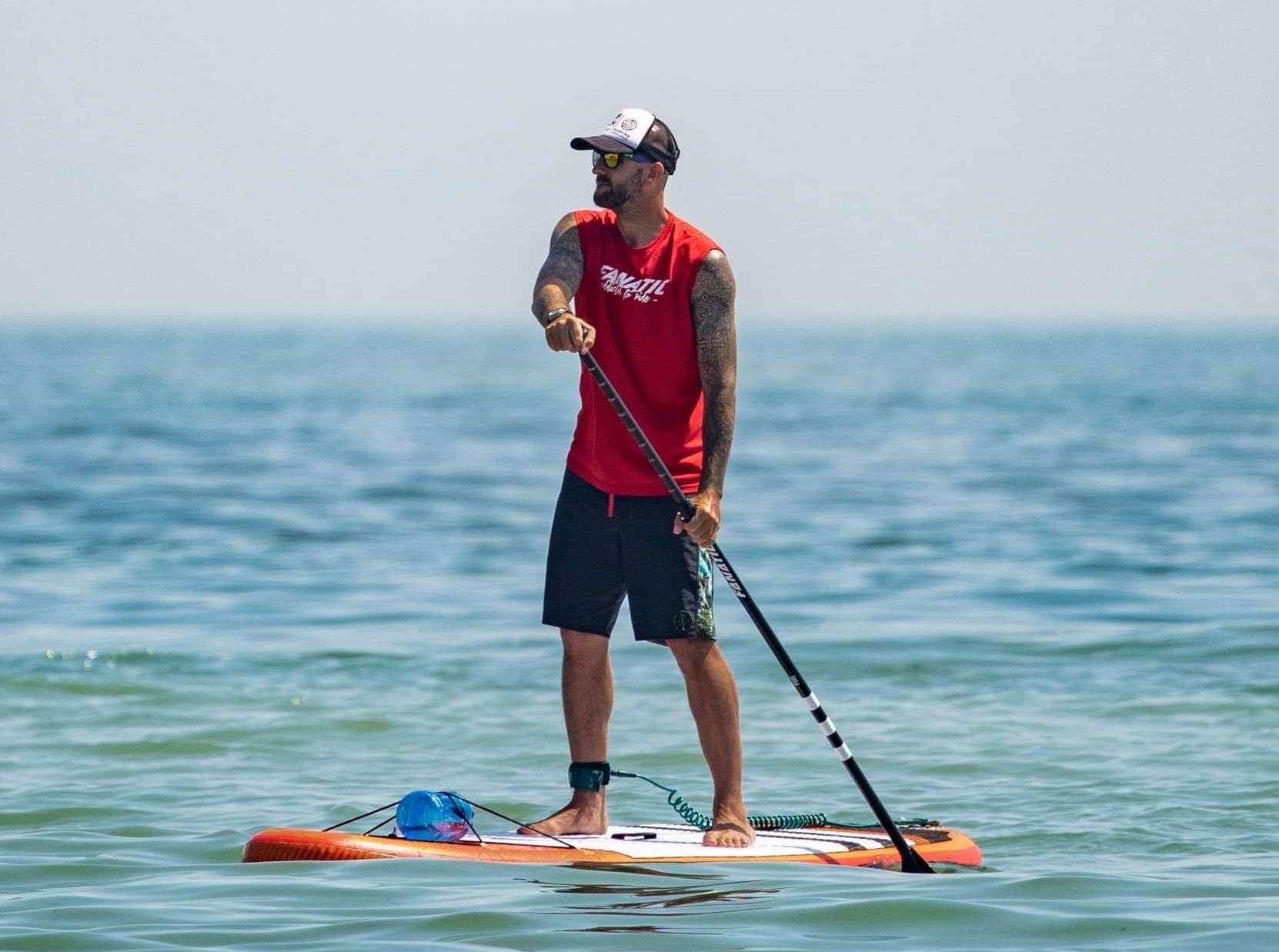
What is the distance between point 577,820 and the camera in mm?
7160

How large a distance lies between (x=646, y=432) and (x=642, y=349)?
0.30 m

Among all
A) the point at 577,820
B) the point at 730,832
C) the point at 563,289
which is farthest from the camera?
the point at 577,820

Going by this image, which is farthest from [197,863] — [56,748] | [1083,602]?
[1083,602]

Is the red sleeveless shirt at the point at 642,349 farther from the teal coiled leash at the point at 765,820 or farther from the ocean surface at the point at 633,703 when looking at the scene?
the ocean surface at the point at 633,703

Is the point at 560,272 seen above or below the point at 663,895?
above

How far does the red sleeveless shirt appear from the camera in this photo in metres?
6.75

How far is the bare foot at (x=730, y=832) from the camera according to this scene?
700cm

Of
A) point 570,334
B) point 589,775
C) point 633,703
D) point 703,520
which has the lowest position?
point 633,703

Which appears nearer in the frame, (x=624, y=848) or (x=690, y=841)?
(x=624, y=848)

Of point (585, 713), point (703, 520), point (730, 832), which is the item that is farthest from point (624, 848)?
point (703, 520)

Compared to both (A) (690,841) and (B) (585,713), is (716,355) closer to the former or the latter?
(B) (585,713)

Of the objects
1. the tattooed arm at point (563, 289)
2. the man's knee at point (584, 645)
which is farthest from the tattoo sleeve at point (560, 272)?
the man's knee at point (584, 645)

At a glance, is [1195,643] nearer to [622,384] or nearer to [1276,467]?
[622,384]

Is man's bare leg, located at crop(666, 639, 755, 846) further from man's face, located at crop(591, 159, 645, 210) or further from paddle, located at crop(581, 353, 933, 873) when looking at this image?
man's face, located at crop(591, 159, 645, 210)
